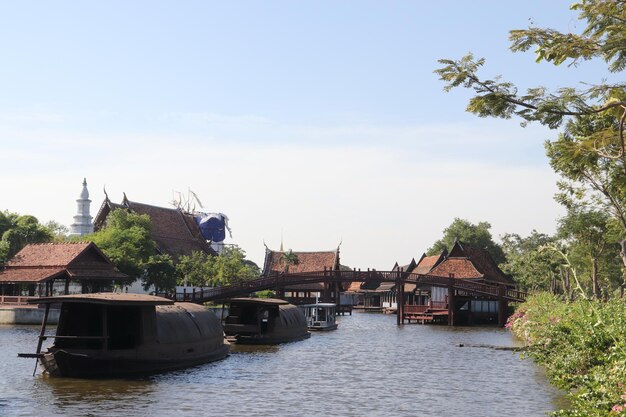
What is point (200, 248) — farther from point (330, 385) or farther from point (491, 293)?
point (330, 385)

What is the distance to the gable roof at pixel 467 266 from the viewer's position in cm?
8375

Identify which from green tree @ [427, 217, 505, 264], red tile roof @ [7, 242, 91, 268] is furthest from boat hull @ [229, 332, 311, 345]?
green tree @ [427, 217, 505, 264]

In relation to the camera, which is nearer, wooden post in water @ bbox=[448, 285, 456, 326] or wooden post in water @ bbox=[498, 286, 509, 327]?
wooden post in water @ bbox=[498, 286, 509, 327]

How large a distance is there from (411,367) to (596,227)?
2808 cm

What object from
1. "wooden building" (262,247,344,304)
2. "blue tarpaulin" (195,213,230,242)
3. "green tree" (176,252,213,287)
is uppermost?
"blue tarpaulin" (195,213,230,242)

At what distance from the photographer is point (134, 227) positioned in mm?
73188

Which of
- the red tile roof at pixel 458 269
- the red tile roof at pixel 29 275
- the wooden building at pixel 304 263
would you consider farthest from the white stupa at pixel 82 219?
the red tile roof at pixel 29 275

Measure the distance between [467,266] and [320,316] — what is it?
24.6m

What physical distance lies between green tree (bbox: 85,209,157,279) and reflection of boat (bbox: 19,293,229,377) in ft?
121

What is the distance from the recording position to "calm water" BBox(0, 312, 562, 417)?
73.6 ft

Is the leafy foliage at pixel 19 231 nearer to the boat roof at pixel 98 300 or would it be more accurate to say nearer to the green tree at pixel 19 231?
the green tree at pixel 19 231

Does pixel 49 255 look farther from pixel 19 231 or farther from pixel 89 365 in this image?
pixel 89 365

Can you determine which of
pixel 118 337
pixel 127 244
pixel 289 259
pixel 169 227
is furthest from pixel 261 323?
pixel 289 259

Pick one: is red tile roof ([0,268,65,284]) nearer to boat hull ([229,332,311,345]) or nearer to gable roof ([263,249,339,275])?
boat hull ([229,332,311,345])
